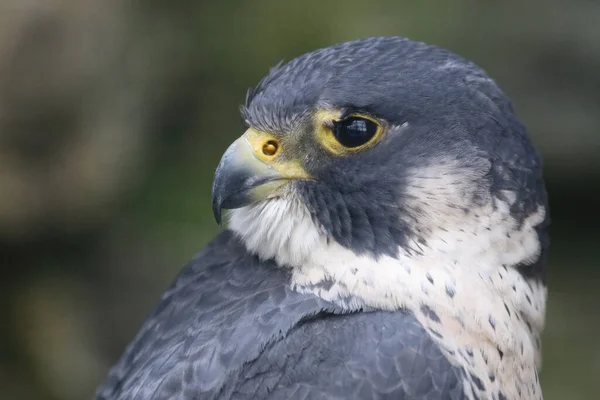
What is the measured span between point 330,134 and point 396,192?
13.1 inches

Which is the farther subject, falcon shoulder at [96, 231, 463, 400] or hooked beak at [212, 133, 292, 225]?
hooked beak at [212, 133, 292, 225]

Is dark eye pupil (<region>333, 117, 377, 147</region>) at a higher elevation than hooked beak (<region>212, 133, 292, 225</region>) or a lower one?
higher

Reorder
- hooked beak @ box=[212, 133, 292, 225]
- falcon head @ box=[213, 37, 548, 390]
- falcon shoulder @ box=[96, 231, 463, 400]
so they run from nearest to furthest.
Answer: falcon shoulder @ box=[96, 231, 463, 400], falcon head @ box=[213, 37, 548, 390], hooked beak @ box=[212, 133, 292, 225]

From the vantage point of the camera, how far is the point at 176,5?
720cm

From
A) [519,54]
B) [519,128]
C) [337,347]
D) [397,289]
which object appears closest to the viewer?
[337,347]

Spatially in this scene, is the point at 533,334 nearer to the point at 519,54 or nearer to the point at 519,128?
the point at 519,128

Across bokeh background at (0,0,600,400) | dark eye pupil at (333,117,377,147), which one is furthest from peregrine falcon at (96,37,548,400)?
bokeh background at (0,0,600,400)

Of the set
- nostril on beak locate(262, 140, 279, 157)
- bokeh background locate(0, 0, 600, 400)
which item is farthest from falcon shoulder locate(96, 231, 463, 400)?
bokeh background locate(0, 0, 600, 400)

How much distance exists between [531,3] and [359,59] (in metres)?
4.13

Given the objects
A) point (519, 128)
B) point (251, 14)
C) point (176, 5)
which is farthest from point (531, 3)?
point (519, 128)

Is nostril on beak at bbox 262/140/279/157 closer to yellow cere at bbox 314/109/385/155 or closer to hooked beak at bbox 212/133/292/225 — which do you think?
hooked beak at bbox 212/133/292/225

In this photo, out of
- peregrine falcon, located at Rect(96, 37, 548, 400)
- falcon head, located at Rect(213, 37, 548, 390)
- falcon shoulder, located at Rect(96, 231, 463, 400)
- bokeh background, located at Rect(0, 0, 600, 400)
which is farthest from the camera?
bokeh background, located at Rect(0, 0, 600, 400)

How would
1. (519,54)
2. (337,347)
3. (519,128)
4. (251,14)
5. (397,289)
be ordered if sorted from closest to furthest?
(337,347)
(397,289)
(519,128)
(519,54)
(251,14)

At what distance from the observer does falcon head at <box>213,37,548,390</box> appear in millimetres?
2904
